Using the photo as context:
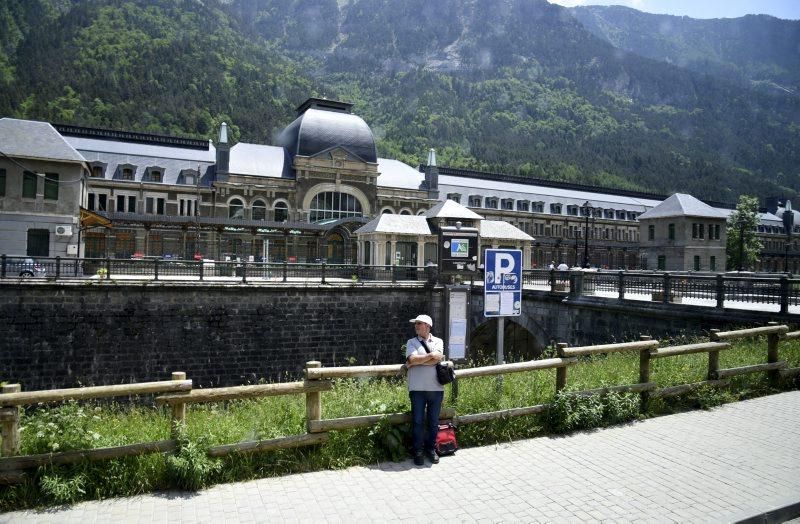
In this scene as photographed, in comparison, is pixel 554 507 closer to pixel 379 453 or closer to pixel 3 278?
pixel 379 453

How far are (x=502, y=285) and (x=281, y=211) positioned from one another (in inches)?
1807

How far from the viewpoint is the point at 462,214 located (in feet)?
111

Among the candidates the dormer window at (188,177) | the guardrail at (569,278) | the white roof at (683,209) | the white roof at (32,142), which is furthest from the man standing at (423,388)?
the white roof at (683,209)

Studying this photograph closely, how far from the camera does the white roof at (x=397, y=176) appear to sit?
60.7m

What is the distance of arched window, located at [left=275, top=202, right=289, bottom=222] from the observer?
53.1 meters

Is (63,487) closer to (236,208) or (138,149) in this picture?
(236,208)

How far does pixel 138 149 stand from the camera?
2088 inches

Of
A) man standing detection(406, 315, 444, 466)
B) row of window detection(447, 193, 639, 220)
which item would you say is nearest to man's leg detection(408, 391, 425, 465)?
man standing detection(406, 315, 444, 466)

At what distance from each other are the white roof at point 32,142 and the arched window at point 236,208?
69.3 ft

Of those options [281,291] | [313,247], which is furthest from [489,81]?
[281,291]

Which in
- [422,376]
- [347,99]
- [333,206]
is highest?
[347,99]

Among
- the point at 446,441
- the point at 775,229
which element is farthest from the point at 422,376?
the point at 775,229

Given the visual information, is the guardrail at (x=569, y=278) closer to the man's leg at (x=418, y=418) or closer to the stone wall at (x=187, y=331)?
the stone wall at (x=187, y=331)

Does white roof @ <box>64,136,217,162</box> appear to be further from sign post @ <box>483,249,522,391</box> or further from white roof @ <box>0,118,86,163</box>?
sign post @ <box>483,249,522,391</box>
